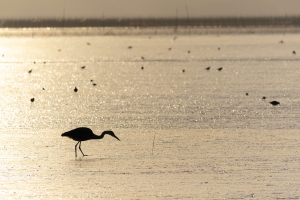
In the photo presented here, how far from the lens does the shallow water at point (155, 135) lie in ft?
27.3

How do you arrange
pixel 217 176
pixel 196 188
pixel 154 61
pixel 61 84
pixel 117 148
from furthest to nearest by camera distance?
1. pixel 154 61
2. pixel 61 84
3. pixel 117 148
4. pixel 217 176
5. pixel 196 188

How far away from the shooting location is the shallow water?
834cm

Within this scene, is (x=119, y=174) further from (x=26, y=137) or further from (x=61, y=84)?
(x=61, y=84)

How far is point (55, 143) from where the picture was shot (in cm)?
1123

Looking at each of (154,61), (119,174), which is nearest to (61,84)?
(154,61)

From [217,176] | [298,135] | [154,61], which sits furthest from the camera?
[154,61]

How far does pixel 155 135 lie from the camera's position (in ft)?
38.8

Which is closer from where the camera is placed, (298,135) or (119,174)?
(119,174)

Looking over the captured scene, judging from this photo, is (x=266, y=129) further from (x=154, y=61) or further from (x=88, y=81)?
(x=154, y=61)

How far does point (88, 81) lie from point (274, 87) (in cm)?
597

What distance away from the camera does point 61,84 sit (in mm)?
21734

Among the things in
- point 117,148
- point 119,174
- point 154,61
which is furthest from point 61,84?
point 119,174

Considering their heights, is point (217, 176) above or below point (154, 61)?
below

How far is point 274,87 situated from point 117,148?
938cm
